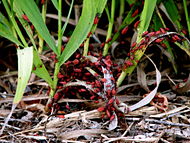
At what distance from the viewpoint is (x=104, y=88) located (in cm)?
188

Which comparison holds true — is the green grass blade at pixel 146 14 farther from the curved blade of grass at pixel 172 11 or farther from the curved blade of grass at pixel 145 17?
the curved blade of grass at pixel 172 11

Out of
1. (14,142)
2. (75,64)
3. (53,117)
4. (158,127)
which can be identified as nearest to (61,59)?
(75,64)

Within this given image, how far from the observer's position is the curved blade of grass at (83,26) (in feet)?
5.47

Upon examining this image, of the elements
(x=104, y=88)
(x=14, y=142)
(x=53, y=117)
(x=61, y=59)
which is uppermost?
(x=61, y=59)

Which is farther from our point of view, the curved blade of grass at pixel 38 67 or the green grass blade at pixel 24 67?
the curved blade of grass at pixel 38 67

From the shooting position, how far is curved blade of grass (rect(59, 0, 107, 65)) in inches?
65.6

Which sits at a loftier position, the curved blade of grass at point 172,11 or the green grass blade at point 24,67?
the curved blade of grass at point 172,11

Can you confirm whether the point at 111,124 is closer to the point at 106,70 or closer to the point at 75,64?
the point at 106,70

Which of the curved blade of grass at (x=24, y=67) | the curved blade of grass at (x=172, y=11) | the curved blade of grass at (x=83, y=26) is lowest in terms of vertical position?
the curved blade of grass at (x=24, y=67)

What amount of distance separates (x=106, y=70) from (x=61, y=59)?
294 mm

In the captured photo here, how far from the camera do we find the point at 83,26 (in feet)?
5.68

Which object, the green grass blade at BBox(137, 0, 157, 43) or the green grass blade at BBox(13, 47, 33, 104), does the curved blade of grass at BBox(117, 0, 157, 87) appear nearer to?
the green grass blade at BBox(137, 0, 157, 43)

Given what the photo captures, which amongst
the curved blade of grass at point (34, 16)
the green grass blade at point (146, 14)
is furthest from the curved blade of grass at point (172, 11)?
the curved blade of grass at point (34, 16)

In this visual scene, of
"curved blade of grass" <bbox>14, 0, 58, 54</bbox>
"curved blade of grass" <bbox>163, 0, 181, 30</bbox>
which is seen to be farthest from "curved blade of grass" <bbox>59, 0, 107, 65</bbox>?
"curved blade of grass" <bbox>163, 0, 181, 30</bbox>
